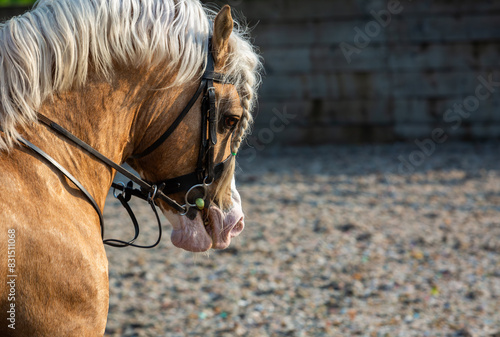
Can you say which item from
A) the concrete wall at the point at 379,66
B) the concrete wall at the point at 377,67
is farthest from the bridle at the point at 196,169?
the concrete wall at the point at 379,66

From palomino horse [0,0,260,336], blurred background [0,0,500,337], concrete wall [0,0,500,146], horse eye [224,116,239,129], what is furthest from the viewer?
concrete wall [0,0,500,146]

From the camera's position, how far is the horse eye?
165 cm

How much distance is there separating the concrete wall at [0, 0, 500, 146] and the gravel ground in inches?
61.0

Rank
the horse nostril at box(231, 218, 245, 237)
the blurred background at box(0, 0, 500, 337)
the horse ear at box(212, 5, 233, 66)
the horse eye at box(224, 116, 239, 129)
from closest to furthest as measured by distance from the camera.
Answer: the horse ear at box(212, 5, 233, 66), the horse eye at box(224, 116, 239, 129), the horse nostril at box(231, 218, 245, 237), the blurred background at box(0, 0, 500, 337)

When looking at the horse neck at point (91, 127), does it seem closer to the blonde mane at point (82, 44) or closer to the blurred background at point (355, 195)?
the blonde mane at point (82, 44)

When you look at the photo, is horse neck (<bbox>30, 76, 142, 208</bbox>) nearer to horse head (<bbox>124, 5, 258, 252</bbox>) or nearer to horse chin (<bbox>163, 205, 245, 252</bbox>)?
horse head (<bbox>124, 5, 258, 252</bbox>)

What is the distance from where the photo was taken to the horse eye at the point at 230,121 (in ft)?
5.43

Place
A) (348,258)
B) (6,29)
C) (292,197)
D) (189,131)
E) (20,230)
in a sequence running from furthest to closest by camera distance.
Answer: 1. (292,197)
2. (348,258)
3. (189,131)
4. (6,29)
5. (20,230)

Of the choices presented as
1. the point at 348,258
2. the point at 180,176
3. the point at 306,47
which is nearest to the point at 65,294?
the point at 180,176

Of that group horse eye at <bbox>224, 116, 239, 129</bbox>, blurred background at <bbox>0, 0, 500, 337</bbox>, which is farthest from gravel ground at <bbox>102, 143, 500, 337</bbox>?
horse eye at <bbox>224, 116, 239, 129</bbox>

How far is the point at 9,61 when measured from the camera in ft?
4.38

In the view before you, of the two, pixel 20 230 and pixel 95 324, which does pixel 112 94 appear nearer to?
pixel 20 230

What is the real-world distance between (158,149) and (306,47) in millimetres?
6388

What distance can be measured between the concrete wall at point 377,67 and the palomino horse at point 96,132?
232 inches
